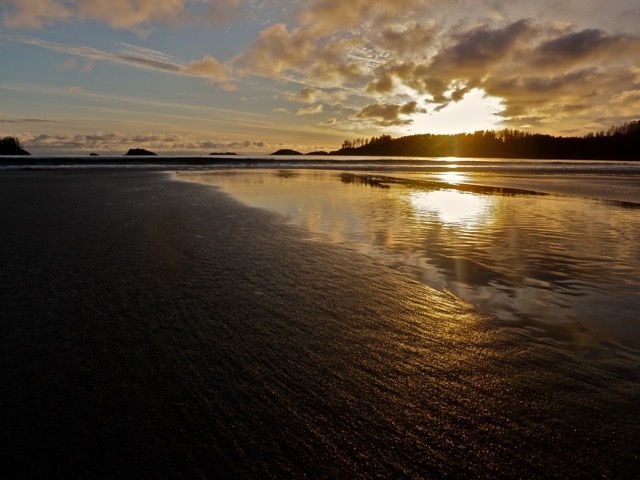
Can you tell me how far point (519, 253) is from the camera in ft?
31.0

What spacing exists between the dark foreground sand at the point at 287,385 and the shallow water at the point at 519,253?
73 centimetres

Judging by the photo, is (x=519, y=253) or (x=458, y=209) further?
(x=458, y=209)

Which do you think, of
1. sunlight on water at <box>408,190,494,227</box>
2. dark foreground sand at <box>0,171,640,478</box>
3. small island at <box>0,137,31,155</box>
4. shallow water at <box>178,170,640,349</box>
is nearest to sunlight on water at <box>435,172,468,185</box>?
sunlight on water at <box>408,190,494,227</box>

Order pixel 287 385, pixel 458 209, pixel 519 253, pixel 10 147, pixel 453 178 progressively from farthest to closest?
1. pixel 10 147
2. pixel 453 178
3. pixel 458 209
4. pixel 519 253
5. pixel 287 385

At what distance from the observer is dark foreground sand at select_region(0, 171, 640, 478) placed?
9.12 ft

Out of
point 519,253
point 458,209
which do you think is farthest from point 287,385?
point 458,209

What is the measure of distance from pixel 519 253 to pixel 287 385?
7.64 metres

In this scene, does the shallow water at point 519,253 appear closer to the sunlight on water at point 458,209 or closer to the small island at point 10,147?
the sunlight on water at point 458,209

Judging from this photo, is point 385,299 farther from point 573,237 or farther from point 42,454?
point 573,237

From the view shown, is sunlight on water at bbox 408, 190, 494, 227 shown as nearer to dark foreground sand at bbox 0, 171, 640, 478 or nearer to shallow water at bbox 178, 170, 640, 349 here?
shallow water at bbox 178, 170, 640, 349

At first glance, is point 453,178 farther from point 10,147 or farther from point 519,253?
point 10,147

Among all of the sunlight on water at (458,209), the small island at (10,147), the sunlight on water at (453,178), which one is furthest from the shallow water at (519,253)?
the small island at (10,147)

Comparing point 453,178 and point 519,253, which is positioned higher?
point 519,253

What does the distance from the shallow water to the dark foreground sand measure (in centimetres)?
73
